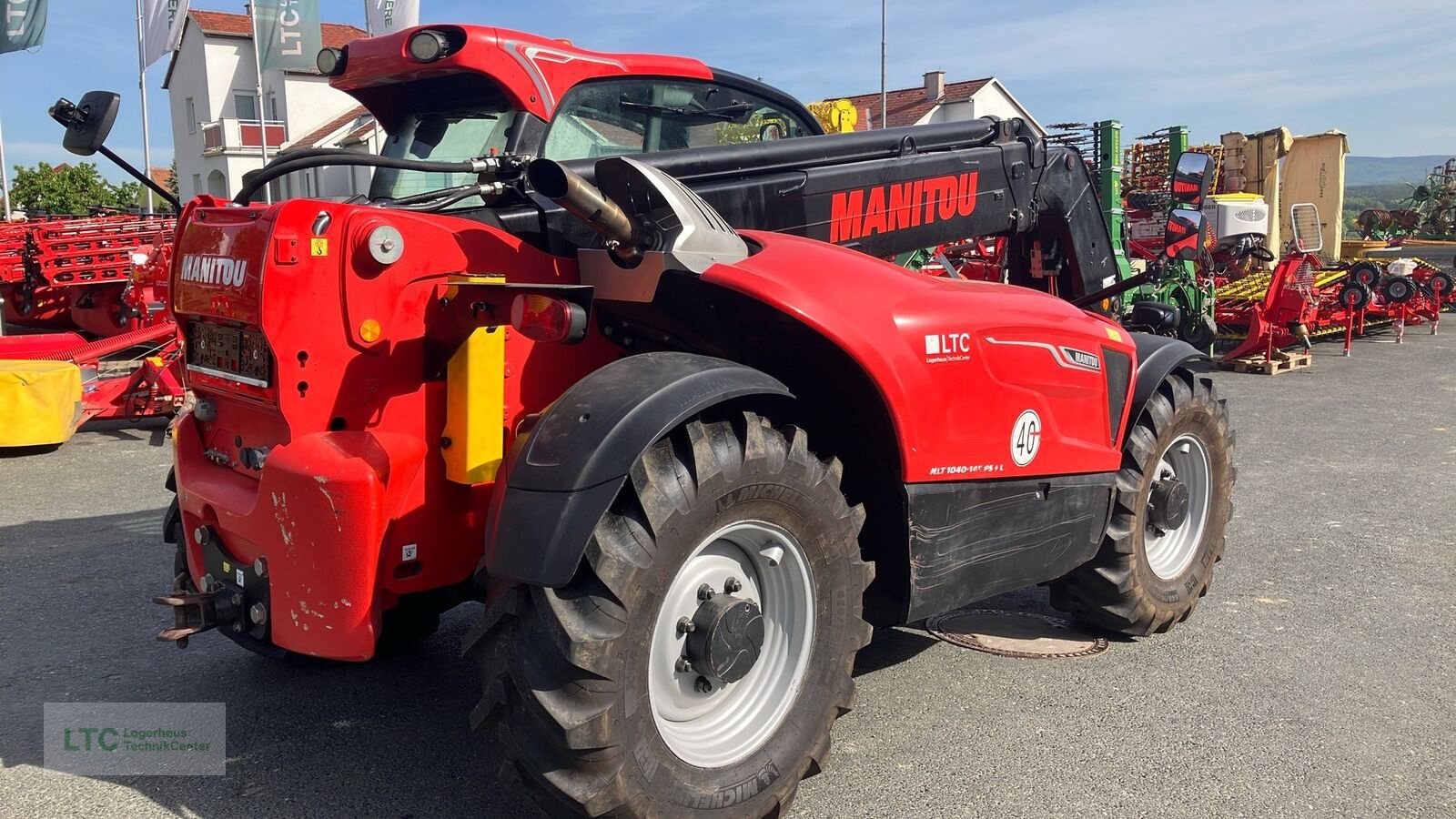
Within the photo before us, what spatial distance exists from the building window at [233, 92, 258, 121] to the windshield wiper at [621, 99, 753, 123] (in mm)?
43992

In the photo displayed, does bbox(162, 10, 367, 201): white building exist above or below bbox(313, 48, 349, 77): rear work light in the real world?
above

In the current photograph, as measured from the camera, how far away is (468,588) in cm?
348

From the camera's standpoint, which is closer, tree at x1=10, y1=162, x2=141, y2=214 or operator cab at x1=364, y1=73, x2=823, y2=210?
operator cab at x1=364, y1=73, x2=823, y2=210

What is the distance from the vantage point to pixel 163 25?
861 inches

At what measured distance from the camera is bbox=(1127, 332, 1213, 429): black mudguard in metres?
4.54

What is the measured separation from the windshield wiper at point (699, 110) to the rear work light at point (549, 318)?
1.66 metres

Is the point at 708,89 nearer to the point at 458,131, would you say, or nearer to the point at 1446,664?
the point at 458,131

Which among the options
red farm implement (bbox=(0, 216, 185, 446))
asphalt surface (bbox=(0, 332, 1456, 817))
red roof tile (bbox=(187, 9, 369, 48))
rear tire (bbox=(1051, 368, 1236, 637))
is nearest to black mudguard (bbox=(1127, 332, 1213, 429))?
rear tire (bbox=(1051, 368, 1236, 637))

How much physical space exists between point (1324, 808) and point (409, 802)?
106 inches

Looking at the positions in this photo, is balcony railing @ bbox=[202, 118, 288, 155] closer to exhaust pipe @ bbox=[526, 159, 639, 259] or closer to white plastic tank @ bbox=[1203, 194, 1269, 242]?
white plastic tank @ bbox=[1203, 194, 1269, 242]

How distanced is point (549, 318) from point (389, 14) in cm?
1744

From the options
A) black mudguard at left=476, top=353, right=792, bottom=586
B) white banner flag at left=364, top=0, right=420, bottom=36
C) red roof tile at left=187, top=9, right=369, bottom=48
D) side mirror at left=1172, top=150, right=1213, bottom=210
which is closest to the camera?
black mudguard at left=476, top=353, right=792, bottom=586

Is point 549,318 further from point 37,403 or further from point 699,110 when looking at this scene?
point 37,403

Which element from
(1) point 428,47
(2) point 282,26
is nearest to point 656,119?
(1) point 428,47
